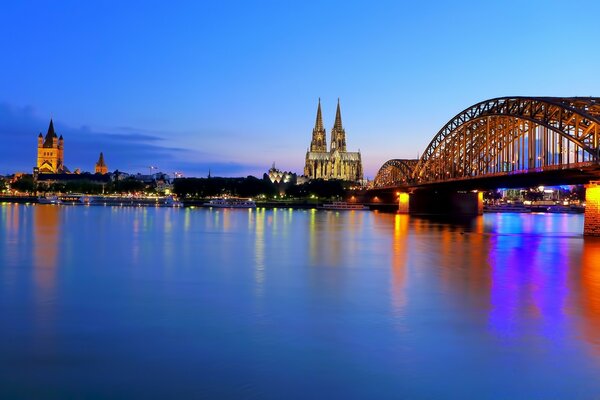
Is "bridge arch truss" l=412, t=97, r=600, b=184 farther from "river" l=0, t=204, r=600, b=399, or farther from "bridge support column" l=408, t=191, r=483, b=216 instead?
"river" l=0, t=204, r=600, b=399

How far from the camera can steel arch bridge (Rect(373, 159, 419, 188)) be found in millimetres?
119250

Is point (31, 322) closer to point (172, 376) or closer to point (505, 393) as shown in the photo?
point (172, 376)

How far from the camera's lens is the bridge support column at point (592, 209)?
1844 inches

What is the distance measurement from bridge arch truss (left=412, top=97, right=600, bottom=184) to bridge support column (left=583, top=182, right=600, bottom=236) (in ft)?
8.25

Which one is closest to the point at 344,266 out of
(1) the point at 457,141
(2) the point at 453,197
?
(1) the point at 457,141

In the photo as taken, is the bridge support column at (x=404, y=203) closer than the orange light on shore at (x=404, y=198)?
Yes

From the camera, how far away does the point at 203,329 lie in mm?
14484

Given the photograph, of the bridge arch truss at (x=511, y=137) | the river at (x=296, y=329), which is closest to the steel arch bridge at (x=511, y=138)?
the bridge arch truss at (x=511, y=137)

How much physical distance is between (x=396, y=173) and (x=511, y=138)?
6073cm

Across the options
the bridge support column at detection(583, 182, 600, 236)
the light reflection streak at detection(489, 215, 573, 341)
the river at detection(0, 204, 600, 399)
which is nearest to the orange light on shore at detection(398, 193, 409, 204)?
the bridge support column at detection(583, 182, 600, 236)

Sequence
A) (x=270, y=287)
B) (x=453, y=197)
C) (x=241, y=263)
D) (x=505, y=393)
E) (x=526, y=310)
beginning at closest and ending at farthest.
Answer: (x=505, y=393) < (x=526, y=310) < (x=270, y=287) < (x=241, y=263) < (x=453, y=197)

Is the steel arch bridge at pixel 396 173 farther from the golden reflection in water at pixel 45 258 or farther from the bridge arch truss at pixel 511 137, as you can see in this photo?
the golden reflection in water at pixel 45 258

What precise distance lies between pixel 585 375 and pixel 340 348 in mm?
4607

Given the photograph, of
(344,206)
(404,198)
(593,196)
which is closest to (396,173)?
(344,206)
